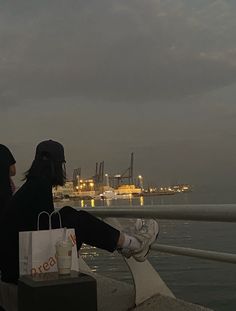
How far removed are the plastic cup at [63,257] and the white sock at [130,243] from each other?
588mm

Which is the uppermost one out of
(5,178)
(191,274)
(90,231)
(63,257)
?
(5,178)

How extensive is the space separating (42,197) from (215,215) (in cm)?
107

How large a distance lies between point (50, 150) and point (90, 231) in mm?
563

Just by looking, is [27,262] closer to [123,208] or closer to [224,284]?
[123,208]

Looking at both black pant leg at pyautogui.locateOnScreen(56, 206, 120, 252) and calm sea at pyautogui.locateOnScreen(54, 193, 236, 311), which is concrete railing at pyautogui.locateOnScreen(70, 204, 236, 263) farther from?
calm sea at pyautogui.locateOnScreen(54, 193, 236, 311)

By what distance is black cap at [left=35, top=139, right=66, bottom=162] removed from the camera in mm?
3098

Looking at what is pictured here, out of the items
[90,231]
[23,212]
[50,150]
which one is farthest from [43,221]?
[50,150]

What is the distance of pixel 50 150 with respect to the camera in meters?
3.09

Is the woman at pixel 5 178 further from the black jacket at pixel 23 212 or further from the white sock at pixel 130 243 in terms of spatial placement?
the white sock at pixel 130 243

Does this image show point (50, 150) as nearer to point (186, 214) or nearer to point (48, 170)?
point (48, 170)

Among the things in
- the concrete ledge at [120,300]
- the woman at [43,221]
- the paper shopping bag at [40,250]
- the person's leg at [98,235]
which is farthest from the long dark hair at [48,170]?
the concrete ledge at [120,300]

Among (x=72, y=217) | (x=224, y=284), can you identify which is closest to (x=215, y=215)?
(x=72, y=217)

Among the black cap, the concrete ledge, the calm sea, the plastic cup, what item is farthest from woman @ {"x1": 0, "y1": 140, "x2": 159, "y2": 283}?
the calm sea

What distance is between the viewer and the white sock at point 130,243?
311 cm
